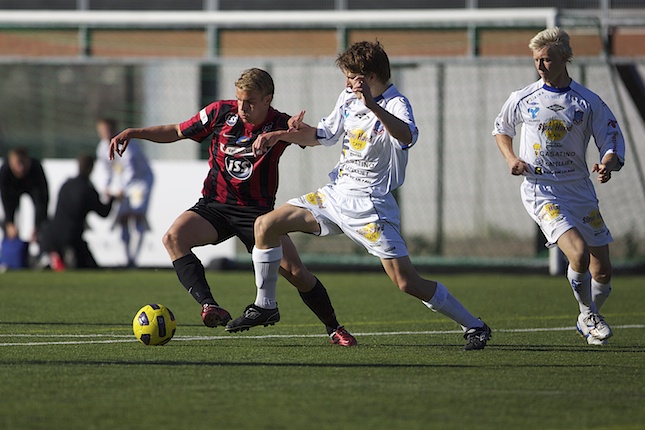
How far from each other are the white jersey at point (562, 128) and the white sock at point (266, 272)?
1.77 metres

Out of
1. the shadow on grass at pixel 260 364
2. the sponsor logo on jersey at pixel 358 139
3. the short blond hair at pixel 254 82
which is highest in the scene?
the short blond hair at pixel 254 82

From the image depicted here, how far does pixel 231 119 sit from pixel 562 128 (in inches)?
84.3

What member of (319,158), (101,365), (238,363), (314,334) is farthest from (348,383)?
(319,158)

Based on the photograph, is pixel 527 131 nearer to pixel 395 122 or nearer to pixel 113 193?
pixel 395 122

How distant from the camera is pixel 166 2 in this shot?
74.2ft

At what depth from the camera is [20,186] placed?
16.2 metres

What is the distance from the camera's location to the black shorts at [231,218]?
8.11m

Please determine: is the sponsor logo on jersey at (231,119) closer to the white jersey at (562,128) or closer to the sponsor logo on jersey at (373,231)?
the sponsor logo on jersey at (373,231)

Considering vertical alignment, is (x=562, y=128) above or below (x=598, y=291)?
above

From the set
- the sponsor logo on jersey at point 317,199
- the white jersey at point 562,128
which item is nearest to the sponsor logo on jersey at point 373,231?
the sponsor logo on jersey at point 317,199

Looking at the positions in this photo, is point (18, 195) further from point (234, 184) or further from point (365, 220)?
point (365, 220)

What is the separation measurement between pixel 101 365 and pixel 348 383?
143cm

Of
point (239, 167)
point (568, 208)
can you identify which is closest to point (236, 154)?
point (239, 167)

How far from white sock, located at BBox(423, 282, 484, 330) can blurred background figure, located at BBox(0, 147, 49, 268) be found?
9834 millimetres
